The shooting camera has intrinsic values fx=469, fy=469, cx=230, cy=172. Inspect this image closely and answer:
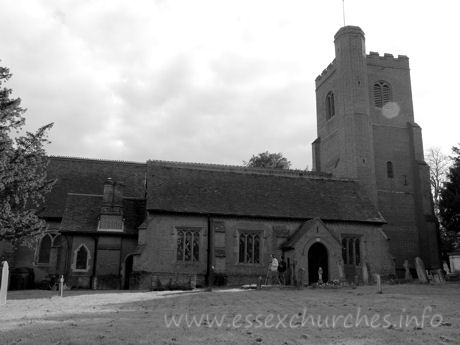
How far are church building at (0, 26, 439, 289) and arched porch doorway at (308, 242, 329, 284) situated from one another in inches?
3.2

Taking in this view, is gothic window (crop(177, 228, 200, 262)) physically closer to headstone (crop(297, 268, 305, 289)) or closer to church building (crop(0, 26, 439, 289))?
church building (crop(0, 26, 439, 289))

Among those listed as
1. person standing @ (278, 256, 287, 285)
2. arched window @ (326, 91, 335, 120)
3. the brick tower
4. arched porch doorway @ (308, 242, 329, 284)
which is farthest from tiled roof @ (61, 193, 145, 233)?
arched window @ (326, 91, 335, 120)

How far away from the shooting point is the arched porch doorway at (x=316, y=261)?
105ft

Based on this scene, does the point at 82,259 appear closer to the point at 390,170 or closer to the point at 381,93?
the point at 390,170

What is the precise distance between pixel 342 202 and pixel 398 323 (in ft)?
84.1

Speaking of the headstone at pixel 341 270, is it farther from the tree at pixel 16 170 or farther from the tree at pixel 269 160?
the tree at pixel 269 160

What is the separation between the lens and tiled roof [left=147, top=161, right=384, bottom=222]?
32969 millimetres

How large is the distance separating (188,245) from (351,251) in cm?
1186

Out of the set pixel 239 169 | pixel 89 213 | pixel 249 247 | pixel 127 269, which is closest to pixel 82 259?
pixel 127 269

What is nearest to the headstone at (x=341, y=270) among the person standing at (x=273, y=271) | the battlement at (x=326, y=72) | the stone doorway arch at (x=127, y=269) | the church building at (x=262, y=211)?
the church building at (x=262, y=211)

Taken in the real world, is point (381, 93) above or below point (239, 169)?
above

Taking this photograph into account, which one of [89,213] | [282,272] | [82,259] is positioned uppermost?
[89,213]

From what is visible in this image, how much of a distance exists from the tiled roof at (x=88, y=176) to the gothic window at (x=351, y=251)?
16164 mm

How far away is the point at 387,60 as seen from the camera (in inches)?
1734
